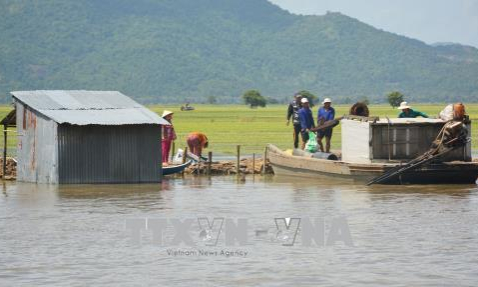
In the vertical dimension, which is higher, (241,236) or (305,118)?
(305,118)

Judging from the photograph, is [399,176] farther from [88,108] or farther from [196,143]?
[88,108]

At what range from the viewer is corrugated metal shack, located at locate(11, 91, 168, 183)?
28812mm

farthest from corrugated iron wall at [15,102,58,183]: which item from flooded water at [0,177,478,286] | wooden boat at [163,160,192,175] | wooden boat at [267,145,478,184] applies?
wooden boat at [267,145,478,184]

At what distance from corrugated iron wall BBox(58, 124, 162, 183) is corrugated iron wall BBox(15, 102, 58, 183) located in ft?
1.00

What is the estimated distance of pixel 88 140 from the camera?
28891mm

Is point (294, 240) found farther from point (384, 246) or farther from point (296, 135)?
point (296, 135)

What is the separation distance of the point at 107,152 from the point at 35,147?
196cm

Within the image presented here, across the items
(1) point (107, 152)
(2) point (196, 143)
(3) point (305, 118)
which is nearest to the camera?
(1) point (107, 152)

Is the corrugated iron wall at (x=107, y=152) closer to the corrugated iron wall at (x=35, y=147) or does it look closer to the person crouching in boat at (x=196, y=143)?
the corrugated iron wall at (x=35, y=147)

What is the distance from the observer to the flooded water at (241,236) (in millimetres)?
16984

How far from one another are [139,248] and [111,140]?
1003cm

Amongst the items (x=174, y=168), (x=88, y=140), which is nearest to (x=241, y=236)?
(x=88, y=140)

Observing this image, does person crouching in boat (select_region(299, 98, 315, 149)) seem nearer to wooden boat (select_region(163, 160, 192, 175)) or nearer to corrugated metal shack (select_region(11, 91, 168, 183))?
wooden boat (select_region(163, 160, 192, 175))

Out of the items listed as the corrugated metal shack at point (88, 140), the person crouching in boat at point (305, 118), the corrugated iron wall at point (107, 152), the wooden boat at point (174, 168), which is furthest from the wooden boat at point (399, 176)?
the corrugated iron wall at point (107, 152)
